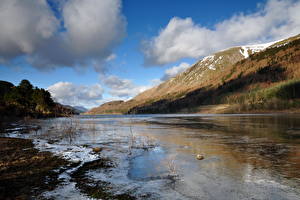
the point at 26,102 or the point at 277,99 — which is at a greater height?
the point at 277,99

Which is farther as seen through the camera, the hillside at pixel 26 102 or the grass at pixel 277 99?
the grass at pixel 277 99

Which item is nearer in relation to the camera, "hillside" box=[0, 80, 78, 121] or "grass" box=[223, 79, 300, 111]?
"hillside" box=[0, 80, 78, 121]

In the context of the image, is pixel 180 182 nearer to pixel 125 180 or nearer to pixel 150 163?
pixel 125 180

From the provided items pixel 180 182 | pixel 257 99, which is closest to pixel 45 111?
pixel 180 182

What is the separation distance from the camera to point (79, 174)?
43.2 feet

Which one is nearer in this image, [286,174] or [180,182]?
[180,182]

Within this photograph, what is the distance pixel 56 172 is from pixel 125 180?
441 cm

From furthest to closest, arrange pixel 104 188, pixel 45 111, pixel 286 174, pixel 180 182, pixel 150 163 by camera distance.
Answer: pixel 45 111 < pixel 150 163 < pixel 286 174 < pixel 180 182 < pixel 104 188

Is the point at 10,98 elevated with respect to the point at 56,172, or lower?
elevated

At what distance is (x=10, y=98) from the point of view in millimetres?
90625

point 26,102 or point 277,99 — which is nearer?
point 26,102

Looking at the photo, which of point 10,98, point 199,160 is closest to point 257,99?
point 10,98

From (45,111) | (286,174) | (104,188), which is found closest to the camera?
(104,188)

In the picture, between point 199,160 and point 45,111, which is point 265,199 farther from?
point 45,111
